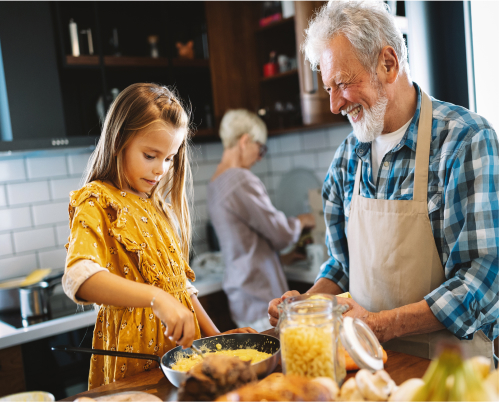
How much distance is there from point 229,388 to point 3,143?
181 cm

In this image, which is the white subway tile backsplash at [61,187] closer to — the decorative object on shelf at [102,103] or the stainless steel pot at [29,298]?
the decorative object on shelf at [102,103]

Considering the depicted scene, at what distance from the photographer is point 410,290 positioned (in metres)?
1.17

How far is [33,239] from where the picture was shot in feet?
8.02

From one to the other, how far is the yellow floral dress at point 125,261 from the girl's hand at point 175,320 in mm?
245

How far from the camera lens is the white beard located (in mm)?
1277

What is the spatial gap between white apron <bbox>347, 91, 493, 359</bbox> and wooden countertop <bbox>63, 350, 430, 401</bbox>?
0.27m

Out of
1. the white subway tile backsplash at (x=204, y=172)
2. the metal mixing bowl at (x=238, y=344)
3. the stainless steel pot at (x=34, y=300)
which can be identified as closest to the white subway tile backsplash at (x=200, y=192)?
the white subway tile backsplash at (x=204, y=172)

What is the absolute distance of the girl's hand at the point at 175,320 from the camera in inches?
32.5

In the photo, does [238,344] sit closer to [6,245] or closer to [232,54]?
[6,245]

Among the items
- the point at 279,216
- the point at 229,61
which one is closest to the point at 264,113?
→ the point at 229,61

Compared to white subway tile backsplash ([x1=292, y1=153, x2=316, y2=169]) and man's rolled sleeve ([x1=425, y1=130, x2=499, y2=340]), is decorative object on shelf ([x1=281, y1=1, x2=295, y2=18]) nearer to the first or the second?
white subway tile backsplash ([x1=292, y1=153, x2=316, y2=169])

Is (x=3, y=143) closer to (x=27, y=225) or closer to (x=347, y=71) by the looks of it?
(x=27, y=225)

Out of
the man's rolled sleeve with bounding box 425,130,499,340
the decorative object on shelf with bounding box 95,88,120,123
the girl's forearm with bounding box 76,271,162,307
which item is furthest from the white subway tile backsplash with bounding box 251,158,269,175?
the girl's forearm with bounding box 76,271,162,307

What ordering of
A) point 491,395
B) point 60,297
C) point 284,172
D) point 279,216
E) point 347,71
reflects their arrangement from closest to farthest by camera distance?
point 491,395 < point 347,71 < point 60,297 < point 279,216 < point 284,172
